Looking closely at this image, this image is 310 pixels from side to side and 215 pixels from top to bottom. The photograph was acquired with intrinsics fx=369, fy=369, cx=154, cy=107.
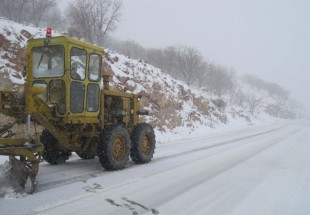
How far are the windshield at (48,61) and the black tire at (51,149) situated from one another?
161 cm

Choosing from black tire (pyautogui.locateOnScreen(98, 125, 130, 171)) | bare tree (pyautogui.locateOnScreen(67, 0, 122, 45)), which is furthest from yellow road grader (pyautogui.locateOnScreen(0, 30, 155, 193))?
bare tree (pyautogui.locateOnScreen(67, 0, 122, 45))

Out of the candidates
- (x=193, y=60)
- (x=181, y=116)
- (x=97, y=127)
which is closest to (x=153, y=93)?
(x=181, y=116)

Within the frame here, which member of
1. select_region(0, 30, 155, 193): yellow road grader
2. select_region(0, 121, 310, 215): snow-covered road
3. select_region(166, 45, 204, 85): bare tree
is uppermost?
select_region(166, 45, 204, 85): bare tree

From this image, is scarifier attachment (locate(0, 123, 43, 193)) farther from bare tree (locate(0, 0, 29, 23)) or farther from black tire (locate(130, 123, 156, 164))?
bare tree (locate(0, 0, 29, 23))

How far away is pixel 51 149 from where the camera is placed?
906cm

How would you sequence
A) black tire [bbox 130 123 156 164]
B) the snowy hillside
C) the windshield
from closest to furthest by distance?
the windshield < black tire [bbox 130 123 156 164] < the snowy hillside

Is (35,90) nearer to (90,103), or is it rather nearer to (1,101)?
(1,101)

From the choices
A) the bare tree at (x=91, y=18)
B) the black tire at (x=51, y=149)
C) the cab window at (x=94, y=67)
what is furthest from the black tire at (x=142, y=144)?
the bare tree at (x=91, y=18)

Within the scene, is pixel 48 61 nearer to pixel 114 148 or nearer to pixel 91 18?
pixel 114 148

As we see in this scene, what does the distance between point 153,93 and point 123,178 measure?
58.0ft

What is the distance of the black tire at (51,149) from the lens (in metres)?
9.00

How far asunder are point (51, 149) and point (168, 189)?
344 cm

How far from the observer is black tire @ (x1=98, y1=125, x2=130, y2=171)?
333 inches

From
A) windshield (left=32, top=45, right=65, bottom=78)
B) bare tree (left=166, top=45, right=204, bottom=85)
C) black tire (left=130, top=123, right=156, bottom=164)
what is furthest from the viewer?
bare tree (left=166, top=45, right=204, bottom=85)
